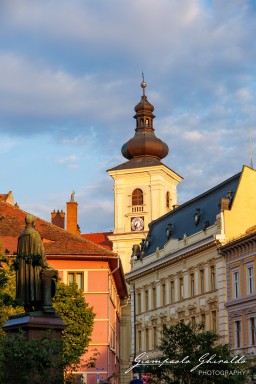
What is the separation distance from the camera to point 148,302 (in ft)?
233

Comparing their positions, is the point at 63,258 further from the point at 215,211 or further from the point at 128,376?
the point at 128,376

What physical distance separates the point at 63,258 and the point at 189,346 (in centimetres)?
1648

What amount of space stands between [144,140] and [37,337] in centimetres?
9018

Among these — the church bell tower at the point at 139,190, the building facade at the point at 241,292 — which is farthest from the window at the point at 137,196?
the building facade at the point at 241,292

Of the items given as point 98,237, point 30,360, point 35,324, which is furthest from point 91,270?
point 98,237

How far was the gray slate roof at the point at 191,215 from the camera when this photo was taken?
6159cm

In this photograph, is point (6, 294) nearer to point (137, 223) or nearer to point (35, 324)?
point (35, 324)

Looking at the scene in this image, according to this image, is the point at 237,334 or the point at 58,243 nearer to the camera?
the point at 58,243

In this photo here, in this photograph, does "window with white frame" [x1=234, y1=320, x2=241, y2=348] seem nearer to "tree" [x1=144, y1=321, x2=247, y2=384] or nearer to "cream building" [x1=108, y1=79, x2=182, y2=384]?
"tree" [x1=144, y1=321, x2=247, y2=384]

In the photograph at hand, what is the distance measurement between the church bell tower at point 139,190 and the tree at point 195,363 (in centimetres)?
6019

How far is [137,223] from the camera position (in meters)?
105

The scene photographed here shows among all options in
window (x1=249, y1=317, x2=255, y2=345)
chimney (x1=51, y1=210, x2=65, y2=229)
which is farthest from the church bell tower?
window (x1=249, y1=317, x2=255, y2=345)

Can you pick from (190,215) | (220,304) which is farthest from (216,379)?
(190,215)

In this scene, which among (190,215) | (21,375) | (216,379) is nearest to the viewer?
(21,375)
